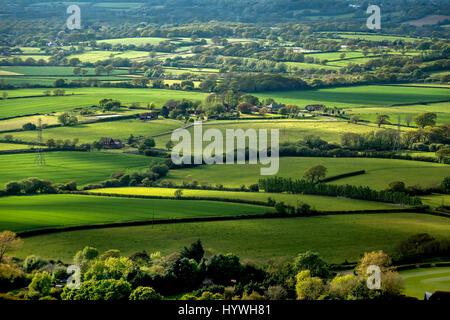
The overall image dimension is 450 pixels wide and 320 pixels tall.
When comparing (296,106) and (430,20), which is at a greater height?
(430,20)

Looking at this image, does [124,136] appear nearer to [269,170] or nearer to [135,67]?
[269,170]

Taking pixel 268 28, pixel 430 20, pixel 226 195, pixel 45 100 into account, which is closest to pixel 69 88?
pixel 45 100

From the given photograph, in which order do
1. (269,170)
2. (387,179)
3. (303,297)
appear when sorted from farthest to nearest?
1. (269,170)
2. (387,179)
3. (303,297)

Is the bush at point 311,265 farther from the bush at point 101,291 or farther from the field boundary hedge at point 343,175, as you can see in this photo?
the field boundary hedge at point 343,175

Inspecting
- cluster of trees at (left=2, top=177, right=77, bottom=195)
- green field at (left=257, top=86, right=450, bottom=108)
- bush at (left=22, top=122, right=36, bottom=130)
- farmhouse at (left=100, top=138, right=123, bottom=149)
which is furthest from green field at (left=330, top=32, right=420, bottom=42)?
cluster of trees at (left=2, top=177, right=77, bottom=195)

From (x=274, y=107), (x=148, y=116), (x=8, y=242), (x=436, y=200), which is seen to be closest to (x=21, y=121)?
(x=148, y=116)

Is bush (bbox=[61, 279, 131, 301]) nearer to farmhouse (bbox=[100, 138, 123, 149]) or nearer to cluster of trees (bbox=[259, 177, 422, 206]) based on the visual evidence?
cluster of trees (bbox=[259, 177, 422, 206])
